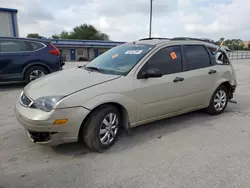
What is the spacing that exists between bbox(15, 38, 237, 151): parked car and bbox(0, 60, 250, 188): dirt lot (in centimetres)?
29

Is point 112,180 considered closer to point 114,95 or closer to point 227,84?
point 114,95

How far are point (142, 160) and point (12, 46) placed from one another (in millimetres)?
6051

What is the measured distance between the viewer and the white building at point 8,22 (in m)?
15.3

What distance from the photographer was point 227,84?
5.06 meters

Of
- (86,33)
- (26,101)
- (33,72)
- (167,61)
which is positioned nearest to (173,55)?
(167,61)

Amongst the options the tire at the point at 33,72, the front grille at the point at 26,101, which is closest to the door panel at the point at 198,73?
the front grille at the point at 26,101

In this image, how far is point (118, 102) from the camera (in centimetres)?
324

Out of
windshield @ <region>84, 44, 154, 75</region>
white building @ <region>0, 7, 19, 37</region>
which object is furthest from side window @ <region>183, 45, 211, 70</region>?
white building @ <region>0, 7, 19, 37</region>

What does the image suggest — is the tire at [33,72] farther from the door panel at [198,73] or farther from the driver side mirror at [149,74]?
the door panel at [198,73]

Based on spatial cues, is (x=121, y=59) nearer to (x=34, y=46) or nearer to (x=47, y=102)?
(x=47, y=102)

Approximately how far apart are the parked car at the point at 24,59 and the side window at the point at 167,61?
15.6ft

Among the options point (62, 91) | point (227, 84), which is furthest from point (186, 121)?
point (62, 91)

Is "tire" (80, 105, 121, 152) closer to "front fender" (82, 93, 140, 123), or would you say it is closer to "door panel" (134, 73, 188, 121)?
"front fender" (82, 93, 140, 123)

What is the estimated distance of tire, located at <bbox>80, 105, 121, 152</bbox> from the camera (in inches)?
120
